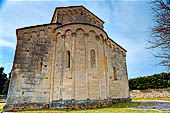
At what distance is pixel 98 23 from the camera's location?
1443cm

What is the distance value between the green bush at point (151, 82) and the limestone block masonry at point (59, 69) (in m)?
12.9

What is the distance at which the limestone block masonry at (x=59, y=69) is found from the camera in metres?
8.54

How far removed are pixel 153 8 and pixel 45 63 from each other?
8.49 m

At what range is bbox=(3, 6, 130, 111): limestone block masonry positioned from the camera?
8.54 meters

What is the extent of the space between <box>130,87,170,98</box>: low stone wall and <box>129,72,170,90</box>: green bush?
0.61 meters

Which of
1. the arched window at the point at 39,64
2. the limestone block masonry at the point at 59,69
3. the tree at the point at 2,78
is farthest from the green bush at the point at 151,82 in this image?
the tree at the point at 2,78

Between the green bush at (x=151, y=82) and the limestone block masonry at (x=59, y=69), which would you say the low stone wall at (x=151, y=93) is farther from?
the limestone block masonry at (x=59, y=69)

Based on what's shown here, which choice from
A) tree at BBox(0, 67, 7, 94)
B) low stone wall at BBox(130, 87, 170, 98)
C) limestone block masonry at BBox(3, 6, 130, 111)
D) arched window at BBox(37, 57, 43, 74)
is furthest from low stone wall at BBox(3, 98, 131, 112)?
tree at BBox(0, 67, 7, 94)

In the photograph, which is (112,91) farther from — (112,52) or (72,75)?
(72,75)

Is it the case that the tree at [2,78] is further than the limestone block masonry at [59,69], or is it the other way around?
Answer: the tree at [2,78]

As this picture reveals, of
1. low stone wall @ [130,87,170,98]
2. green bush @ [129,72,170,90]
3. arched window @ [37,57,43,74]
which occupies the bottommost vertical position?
low stone wall @ [130,87,170,98]

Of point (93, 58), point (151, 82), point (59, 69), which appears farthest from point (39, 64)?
point (151, 82)

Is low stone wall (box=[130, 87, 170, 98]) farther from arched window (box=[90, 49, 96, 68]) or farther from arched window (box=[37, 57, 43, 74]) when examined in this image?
arched window (box=[37, 57, 43, 74])

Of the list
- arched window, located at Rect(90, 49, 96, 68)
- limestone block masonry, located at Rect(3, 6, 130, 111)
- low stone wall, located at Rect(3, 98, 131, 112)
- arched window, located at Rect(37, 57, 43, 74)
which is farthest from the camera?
arched window, located at Rect(37, 57, 43, 74)
